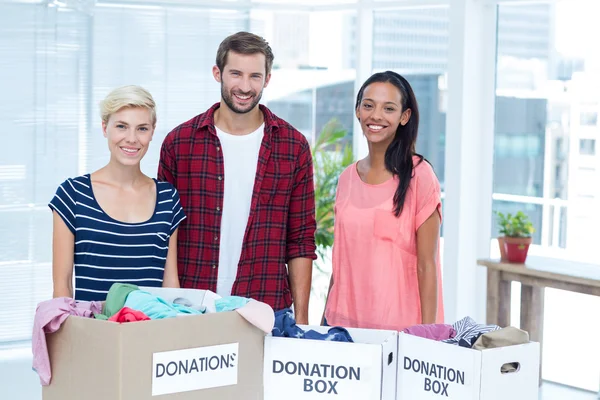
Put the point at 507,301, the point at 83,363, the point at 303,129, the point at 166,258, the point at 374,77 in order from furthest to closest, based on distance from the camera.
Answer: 1. the point at 303,129
2. the point at 507,301
3. the point at 374,77
4. the point at 166,258
5. the point at 83,363

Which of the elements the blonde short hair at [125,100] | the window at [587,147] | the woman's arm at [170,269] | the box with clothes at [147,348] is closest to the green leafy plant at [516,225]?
the window at [587,147]

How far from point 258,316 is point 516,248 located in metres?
2.93

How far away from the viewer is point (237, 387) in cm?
177

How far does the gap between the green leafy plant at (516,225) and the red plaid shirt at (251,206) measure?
2022 millimetres

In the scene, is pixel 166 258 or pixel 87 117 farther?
pixel 87 117

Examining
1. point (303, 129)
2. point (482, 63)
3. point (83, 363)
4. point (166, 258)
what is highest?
point (482, 63)

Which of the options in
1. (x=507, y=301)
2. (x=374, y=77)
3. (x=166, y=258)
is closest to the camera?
(x=166, y=258)

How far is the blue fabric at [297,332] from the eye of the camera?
1.82m

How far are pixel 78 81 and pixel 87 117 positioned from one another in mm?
199

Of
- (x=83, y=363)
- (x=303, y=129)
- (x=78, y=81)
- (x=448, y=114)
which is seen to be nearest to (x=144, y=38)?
(x=78, y=81)

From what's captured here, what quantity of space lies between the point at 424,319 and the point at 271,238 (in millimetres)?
526

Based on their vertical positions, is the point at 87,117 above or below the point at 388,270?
above

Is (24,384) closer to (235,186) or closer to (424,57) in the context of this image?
(235,186)

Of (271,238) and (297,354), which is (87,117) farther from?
(297,354)
